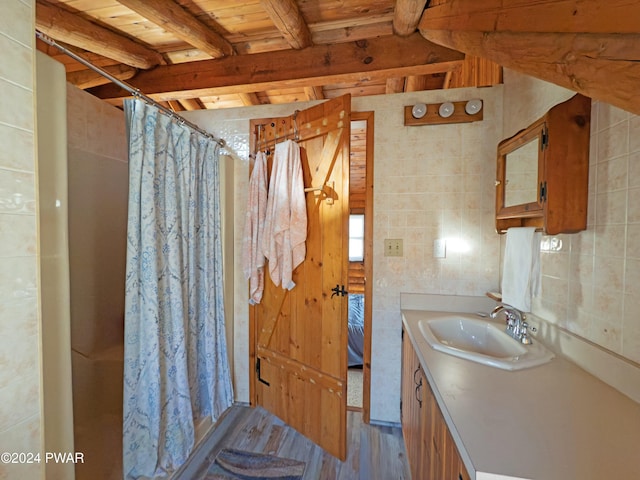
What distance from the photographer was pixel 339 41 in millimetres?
1673

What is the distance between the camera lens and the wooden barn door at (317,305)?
1.57m

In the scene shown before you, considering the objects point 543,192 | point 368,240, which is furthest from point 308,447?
point 543,192

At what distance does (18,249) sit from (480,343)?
1.95 metres

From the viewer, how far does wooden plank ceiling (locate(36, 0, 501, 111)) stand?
1.41 meters

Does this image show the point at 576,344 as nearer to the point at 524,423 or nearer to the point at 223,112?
the point at 524,423

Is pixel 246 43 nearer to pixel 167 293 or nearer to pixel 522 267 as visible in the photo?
pixel 167 293

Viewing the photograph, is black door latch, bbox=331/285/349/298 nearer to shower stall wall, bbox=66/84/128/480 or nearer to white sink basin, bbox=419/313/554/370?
white sink basin, bbox=419/313/554/370

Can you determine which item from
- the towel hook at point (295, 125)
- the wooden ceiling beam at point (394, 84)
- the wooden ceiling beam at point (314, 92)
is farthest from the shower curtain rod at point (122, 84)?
the wooden ceiling beam at point (394, 84)

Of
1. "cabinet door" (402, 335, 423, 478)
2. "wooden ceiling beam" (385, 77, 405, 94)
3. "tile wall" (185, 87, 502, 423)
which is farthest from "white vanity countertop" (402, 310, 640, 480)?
"wooden ceiling beam" (385, 77, 405, 94)

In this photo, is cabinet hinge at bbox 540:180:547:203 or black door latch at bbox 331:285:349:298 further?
black door latch at bbox 331:285:349:298

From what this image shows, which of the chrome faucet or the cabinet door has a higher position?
the chrome faucet

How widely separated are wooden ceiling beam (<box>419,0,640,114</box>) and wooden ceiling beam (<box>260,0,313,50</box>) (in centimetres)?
81

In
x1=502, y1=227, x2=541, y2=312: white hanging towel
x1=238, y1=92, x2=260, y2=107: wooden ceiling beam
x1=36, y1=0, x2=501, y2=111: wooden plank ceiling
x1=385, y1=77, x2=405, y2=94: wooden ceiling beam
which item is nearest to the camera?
x1=502, y1=227, x2=541, y2=312: white hanging towel

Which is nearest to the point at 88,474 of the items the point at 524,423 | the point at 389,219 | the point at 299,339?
the point at 299,339
